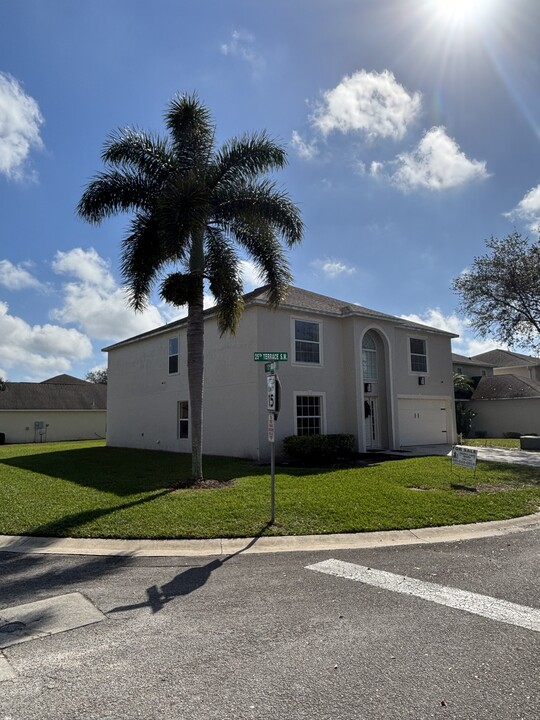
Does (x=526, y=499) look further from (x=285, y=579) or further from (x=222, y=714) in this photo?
(x=222, y=714)

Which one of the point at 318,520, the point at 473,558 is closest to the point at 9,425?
the point at 318,520

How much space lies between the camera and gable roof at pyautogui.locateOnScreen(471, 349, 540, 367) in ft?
142

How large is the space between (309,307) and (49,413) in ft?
107

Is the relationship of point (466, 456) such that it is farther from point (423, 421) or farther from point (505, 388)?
point (505, 388)

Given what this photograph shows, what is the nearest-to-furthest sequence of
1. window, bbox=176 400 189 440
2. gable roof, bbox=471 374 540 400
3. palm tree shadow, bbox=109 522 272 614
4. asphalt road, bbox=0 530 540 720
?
asphalt road, bbox=0 530 540 720 → palm tree shadow, bbox=109 522 272 614 → window, bbox=176 400 189 440 → gable roof, bbox=471 374 540 400

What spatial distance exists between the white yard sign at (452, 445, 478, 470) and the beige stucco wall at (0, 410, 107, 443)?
128ft

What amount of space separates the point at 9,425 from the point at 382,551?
41849 mm

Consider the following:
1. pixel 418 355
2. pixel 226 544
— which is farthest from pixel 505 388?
pixel 226 544

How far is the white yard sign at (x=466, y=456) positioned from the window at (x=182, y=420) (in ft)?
40.5

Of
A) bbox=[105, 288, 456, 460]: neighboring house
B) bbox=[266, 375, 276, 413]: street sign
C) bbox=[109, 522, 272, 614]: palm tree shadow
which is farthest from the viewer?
bbox=[105, 288, 456, 460]: neighboring house

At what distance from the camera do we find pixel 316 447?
1670 centimetres

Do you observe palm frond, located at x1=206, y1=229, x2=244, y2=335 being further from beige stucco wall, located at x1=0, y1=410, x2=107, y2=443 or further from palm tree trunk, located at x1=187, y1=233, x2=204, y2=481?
beige stucco wall, located at x1=0, y1=410, x2=107, y2=443

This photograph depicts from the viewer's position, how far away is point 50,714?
3.14 m

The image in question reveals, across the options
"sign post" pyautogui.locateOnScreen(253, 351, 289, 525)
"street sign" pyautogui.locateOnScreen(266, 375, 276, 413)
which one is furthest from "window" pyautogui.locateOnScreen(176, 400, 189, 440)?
"street sign" pyautogui.locateOnScreen(266, 375, 276, 413)
